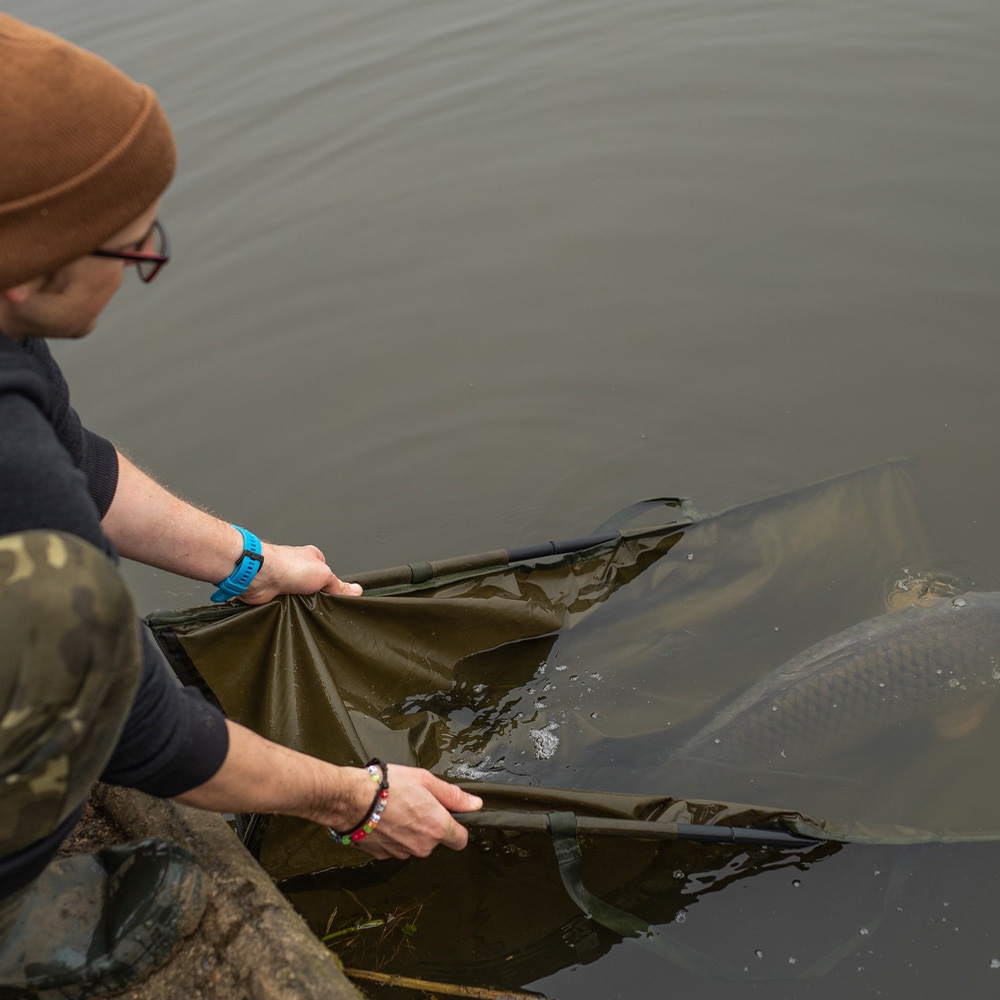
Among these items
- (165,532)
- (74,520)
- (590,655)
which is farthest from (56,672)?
(590,655)

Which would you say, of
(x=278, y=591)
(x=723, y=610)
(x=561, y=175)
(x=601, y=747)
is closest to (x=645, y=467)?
(x=723, y=610)

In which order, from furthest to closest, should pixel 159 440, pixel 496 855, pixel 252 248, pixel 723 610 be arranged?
pixel 252 248
pixel 159 440
pixel 723 610
pixel 496 855

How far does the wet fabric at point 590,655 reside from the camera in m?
2.92

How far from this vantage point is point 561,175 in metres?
7.11

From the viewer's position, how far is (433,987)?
2.71 m

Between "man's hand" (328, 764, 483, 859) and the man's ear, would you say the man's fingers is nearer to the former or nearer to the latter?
"man's hand" (328, 764, 483, 859)

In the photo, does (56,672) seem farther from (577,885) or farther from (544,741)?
(544,741)

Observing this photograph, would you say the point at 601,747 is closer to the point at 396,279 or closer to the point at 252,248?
the point at 396,279

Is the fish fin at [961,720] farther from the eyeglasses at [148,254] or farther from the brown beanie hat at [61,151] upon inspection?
the brown beanie hat at [61,151]

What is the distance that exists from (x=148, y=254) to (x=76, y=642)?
2.43ft

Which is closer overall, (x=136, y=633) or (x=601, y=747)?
(x=136, y=633)

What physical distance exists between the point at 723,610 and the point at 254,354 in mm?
3498

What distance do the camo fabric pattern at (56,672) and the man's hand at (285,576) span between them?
119 cm

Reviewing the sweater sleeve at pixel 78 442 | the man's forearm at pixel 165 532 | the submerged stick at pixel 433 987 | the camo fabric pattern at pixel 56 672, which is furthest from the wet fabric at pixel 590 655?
the camo fabric pattern at pixel 56 672
